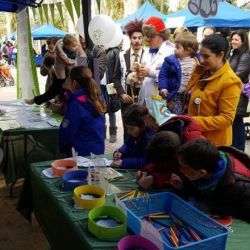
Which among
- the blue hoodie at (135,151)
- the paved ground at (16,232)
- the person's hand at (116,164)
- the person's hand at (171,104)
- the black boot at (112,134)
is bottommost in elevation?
the paved ground at (16,232)

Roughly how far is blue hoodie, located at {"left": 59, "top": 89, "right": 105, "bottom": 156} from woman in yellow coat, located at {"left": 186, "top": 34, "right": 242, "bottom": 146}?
78cm

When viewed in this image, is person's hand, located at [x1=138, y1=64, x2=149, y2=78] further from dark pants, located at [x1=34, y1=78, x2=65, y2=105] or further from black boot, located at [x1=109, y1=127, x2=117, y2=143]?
black boot, located at [x1=109, y1=127, x2=117, y2=143]

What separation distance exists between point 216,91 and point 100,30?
237 centimetres

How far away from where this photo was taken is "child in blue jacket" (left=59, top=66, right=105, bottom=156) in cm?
250

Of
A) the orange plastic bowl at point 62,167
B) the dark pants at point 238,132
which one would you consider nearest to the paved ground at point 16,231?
the orange plastic bowl at point 62,167

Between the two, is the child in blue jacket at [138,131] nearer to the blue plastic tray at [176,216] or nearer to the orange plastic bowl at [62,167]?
the orange plastic bowl at [62,167]

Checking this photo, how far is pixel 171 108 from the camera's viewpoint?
10.3ft

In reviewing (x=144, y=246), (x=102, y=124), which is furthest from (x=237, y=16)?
(x=144, y=246)

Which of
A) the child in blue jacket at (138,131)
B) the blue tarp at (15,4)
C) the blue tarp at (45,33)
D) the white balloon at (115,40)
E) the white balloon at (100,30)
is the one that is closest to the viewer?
the child in blue jacket at (138,131)

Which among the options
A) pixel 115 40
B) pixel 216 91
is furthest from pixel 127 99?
pixel 216 91

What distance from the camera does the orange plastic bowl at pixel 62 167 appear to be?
201 cm

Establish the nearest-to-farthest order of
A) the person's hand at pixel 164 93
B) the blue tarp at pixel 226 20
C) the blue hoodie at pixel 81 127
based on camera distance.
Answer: the blue hoodie at pixel 81 127 → the person's hand at pixel 164 93 → the blue tarp at pixel 226 20

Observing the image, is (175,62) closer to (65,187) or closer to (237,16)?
(65,187)

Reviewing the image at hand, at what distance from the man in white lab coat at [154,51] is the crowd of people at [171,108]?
1 cm
